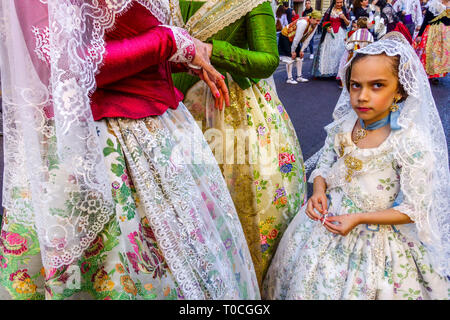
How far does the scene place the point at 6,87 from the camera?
2.60ft

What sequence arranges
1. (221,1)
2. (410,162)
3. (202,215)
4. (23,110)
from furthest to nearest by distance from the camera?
(221,1) → (410,162) → (202,215) → (23,110)

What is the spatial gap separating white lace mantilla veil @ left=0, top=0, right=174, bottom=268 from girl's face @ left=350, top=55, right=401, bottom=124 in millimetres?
969

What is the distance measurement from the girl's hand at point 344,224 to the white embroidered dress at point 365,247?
0.25 feet

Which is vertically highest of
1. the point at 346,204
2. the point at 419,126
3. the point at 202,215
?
the point at 419,126

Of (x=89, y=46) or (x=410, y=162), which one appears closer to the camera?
(x=89, y=46)

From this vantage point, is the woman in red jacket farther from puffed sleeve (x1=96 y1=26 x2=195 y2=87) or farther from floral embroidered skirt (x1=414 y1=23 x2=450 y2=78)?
floral embroidered skirt (x1=414 y1=23 x2=450 y2=78)

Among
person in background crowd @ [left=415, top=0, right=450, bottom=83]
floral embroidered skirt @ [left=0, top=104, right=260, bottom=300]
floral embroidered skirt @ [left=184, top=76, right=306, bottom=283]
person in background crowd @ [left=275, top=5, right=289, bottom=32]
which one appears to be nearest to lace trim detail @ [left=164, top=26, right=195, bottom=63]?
floral embroidered skirt @ [left=0, top=104, right=260, bottom=300]

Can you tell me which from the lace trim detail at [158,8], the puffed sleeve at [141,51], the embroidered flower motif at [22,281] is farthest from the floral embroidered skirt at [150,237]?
the lace trim detail at [158,8]

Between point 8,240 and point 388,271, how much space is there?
135 cm

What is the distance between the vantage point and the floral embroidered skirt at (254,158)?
64.0 inches

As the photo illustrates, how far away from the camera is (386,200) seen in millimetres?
1377
